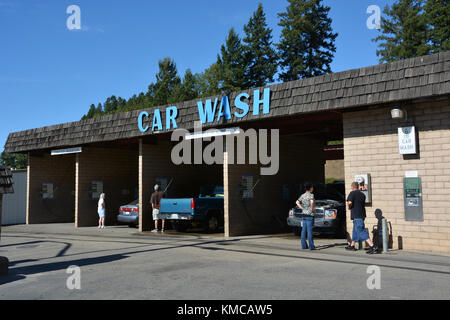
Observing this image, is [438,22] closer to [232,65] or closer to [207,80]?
[232,65]

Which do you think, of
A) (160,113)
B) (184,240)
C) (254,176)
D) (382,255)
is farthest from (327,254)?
(160,113)

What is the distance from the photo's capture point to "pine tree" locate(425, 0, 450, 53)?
45812 millimetres

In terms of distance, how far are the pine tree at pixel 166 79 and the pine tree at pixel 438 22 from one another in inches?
1581

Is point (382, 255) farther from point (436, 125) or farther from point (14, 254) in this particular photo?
point (14, 254)

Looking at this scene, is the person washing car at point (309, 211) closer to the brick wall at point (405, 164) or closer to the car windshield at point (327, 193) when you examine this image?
the brick wall at point (405, 164)

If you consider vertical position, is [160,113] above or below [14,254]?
above

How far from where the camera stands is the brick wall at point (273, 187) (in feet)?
51.7

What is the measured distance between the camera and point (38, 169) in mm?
24672

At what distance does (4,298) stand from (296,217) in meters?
9.93

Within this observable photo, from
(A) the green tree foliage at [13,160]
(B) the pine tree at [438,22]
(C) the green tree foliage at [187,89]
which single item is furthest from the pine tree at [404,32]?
(A) the green tree foliage at [13,160]

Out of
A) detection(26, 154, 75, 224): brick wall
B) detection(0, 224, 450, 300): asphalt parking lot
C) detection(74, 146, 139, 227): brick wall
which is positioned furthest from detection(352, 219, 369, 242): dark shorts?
detection(26, 154, 75, 224): brick wall

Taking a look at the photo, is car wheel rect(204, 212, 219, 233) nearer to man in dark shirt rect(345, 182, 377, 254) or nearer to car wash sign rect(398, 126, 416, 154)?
man in dark shirt rect(345, 182, 377, 254)

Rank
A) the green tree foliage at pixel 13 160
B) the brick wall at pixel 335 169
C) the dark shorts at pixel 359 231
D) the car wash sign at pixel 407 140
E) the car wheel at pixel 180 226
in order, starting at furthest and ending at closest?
1. the green tree foliage at pixel 13 160
2. the brick wall at pixel 335 169
3. the car wheel at pixel 180 226
4. the car wash sign at pixel 407 140
5. the dark shorts at pixel 359 231

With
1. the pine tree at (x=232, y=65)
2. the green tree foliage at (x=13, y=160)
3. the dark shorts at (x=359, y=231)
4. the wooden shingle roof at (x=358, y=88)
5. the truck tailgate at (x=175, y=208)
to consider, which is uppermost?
the pine tree at (x=232, y=65)
